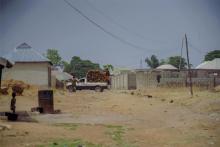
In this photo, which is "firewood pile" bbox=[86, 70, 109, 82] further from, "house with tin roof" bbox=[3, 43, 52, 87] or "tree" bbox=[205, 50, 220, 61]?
"tree" bbox=[205, 50, 220, 61]

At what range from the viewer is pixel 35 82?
130 feet

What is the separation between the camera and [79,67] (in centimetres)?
11612

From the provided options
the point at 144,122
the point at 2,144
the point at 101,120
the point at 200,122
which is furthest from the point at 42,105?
the point at 2,144

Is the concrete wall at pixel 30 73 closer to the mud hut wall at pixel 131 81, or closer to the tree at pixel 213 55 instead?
the mud hut wall at pixel 131 81

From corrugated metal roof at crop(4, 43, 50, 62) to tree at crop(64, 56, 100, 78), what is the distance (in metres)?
72.1

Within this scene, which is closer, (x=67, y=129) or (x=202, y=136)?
(x=202, y=136)

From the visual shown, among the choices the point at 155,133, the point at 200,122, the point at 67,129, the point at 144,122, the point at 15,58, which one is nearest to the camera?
the point at 155,133

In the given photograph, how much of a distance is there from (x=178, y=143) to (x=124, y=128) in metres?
3.28

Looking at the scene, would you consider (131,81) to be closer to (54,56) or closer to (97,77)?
(97,77)

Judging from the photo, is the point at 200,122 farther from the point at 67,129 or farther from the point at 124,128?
the point at 67,129

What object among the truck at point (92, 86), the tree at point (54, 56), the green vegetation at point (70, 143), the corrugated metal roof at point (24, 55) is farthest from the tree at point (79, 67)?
the green vegetation at point (70, 143)

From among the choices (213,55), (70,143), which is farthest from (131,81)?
(213,55)

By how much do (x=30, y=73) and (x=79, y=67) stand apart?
76619 millimetres

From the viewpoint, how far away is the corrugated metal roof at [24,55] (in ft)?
129
